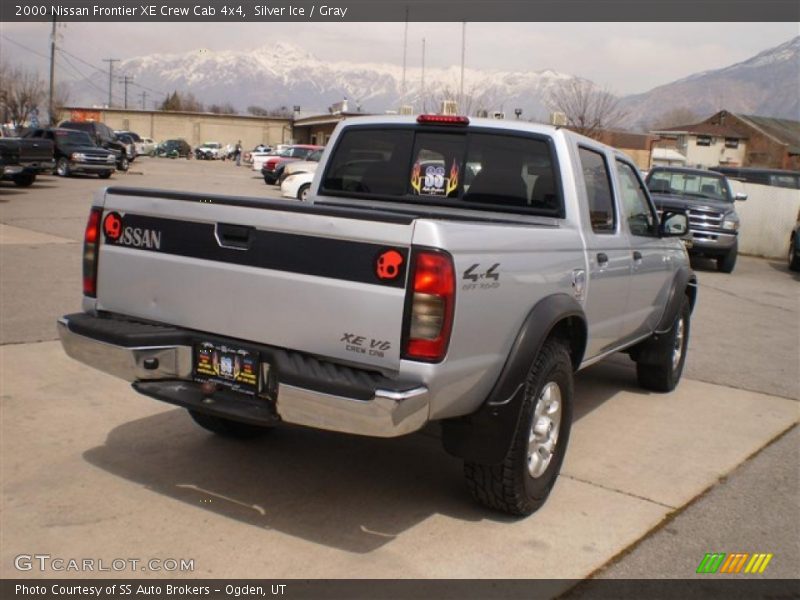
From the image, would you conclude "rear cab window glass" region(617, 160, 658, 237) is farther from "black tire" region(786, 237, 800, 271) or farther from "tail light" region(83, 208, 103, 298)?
"black tire" region(786, 237, 800, 271)

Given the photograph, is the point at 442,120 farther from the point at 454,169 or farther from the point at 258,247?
the point at 258,247

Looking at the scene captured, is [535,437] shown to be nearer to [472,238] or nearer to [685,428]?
[472,238]

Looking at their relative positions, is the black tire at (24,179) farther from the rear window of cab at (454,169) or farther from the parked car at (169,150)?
the parked car at (169,150)

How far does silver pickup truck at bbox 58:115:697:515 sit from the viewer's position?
3.42 m

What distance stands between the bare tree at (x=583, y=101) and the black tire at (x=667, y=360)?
42.7 metres

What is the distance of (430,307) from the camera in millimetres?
3404

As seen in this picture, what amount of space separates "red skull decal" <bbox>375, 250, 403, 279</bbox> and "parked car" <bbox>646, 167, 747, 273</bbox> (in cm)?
1308

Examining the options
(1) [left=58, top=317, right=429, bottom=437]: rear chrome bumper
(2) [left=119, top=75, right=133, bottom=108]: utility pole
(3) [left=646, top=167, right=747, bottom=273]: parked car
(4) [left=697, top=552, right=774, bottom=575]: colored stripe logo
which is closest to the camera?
(1) [left=58, top=317, right=429, bottom=437]: rear chrome bumper

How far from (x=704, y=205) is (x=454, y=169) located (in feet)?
41.6

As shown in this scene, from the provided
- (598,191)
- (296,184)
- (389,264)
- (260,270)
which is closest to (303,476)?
(260,270)

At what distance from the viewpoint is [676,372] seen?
7.18 m

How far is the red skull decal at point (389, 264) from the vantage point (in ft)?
11.1

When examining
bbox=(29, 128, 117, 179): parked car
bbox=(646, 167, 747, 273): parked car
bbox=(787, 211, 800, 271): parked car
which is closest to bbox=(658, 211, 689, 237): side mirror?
bbox=(646, 167, 747, 273): parked car

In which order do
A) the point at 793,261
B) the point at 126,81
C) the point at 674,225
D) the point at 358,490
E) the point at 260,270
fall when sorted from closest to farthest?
1. the point at 260,270
2. the point at 358,490
3. the point at 674,225
4. the point at 793,261
5. the point at 126,81
